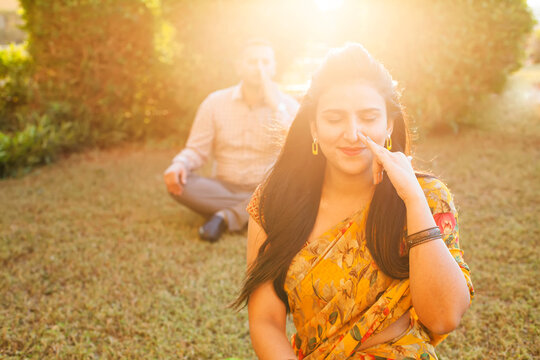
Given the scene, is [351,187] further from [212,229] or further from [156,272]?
[212,229]

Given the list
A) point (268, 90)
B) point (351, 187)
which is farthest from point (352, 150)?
point (268, 90)

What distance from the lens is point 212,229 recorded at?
156 inches

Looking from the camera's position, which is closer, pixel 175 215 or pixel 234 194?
pixel 234 194

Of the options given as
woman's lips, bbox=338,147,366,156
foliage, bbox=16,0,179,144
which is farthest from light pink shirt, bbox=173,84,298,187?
foliage, bbox=16,0,179,144

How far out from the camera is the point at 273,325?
5.51ft

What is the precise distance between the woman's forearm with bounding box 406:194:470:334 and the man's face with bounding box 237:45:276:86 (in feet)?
10.5

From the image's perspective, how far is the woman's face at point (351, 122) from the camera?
1570mm

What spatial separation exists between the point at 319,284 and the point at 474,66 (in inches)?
244

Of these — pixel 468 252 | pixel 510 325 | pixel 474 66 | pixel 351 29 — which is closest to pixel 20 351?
pixel 510 325

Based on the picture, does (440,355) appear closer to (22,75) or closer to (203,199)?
(203,199)

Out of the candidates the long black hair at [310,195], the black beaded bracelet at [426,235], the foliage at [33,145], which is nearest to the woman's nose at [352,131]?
the long black hair at [310,195]

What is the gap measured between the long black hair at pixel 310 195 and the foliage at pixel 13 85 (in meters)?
6.89

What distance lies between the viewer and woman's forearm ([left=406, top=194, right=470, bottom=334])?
1346 mm

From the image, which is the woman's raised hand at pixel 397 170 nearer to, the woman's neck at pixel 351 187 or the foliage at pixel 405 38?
the woman's neck at pixel 351 187
